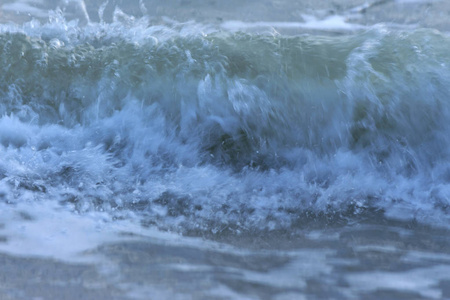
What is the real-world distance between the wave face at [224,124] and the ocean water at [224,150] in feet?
0.04

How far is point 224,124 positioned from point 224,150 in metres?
0.21

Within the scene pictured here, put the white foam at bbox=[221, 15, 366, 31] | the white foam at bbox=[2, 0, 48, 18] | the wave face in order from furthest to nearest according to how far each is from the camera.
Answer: the white foam at bbox=[2, 0, 48, 18] < the white foam at bbox=[221, 15, 366, 31] < the wave face

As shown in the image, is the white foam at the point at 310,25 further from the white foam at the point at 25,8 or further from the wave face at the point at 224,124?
the white foam at the point at 25,8

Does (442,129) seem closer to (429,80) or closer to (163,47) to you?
(429,80)

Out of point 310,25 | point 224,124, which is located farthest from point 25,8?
point 310,25

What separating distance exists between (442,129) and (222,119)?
1367mm

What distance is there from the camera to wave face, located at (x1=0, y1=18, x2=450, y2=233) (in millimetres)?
2668

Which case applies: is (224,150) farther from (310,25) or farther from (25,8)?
(25,8)

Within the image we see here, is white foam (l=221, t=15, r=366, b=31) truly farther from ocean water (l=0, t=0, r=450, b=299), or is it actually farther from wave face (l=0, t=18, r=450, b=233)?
wave face (l=0, t=18, r=450, b=233)

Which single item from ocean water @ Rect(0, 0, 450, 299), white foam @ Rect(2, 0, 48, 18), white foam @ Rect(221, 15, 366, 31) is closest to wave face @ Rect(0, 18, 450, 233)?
ocean water @ Rect(0, 0, 450, 299)

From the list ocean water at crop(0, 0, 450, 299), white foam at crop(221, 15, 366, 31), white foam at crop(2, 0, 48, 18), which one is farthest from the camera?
white foam at crop(2, 0, 48, 18)

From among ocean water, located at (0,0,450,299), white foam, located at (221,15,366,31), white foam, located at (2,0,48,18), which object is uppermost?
white foam, located at (2,0,48,18)

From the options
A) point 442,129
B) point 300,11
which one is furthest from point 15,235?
point 300,11

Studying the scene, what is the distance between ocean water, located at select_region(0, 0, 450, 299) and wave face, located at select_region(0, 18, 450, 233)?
1 cm
